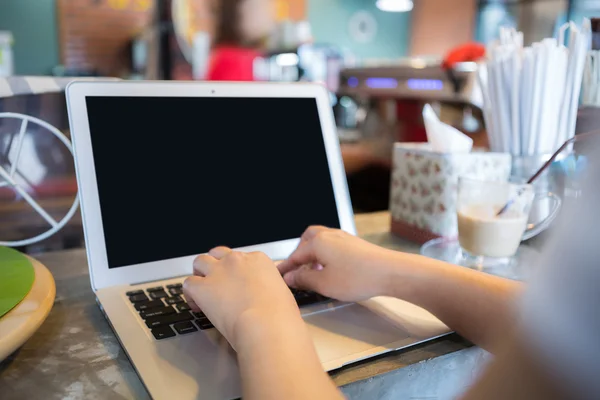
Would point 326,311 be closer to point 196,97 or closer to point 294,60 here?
point 196,97

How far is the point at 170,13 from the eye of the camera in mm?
1724

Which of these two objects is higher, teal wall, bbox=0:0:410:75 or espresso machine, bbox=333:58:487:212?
teal wall, bbox=0:0:410:75

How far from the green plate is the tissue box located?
2.20 ft

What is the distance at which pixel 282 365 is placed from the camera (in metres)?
0.41

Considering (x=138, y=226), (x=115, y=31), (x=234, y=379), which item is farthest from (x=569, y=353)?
(x=115, y=31)

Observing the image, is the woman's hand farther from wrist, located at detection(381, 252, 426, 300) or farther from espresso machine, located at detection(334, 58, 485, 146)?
espresso machine, located at detection(334, 58, 485, 146)

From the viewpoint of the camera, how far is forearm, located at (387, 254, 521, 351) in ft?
1.85

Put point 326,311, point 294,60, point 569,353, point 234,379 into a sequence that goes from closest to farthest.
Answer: point 569,353, point 234,379, point 326,311, point 294,60

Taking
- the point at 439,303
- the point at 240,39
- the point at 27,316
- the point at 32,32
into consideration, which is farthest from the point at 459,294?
the point at 32,32

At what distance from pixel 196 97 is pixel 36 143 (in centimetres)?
26

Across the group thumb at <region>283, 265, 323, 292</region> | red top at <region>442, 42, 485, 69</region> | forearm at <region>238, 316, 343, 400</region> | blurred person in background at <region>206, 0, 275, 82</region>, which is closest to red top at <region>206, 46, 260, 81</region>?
blurred person in background at <region>206, 0, 275, 82</region>

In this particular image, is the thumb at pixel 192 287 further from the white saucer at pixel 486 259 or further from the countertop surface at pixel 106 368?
the white saucer at pixel 486 259

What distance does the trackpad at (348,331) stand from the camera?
55cm

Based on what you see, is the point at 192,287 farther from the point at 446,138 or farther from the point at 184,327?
the point at 446,138
